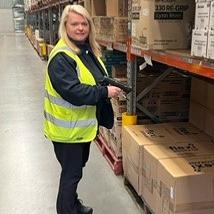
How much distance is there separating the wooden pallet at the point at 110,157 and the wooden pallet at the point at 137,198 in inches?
9.5

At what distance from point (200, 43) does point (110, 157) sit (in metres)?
2.31

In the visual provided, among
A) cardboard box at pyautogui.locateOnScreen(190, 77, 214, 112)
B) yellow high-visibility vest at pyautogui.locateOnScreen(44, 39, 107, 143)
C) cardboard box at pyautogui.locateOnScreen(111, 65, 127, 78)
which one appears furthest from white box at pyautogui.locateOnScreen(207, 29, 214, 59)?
cardboard box at pyautogui.locateOnScreen(111, 65, 127, 78)

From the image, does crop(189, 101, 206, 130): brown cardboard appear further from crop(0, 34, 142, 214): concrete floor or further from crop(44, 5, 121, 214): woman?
crop(44, 5, 121, 214): woman

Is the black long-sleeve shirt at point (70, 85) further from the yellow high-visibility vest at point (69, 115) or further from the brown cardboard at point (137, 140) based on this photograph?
the brown cardboard at point (137, 140)

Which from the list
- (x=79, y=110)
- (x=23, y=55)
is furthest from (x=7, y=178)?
(x=23, y=55)

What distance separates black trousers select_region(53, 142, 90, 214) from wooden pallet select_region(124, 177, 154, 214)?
582 mm

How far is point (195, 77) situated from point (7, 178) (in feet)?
6.60

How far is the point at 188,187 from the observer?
230 centimetres

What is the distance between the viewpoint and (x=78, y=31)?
8.16ft

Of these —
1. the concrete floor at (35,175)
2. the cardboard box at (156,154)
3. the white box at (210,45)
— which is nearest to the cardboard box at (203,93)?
the cardboard box at (156,154)

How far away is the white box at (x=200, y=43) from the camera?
1.84 meters

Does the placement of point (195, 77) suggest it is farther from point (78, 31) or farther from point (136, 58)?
point (78, 31)

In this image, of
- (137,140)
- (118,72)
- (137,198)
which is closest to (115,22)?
(118,72)

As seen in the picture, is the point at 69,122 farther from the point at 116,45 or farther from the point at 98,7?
the point at 98,7
